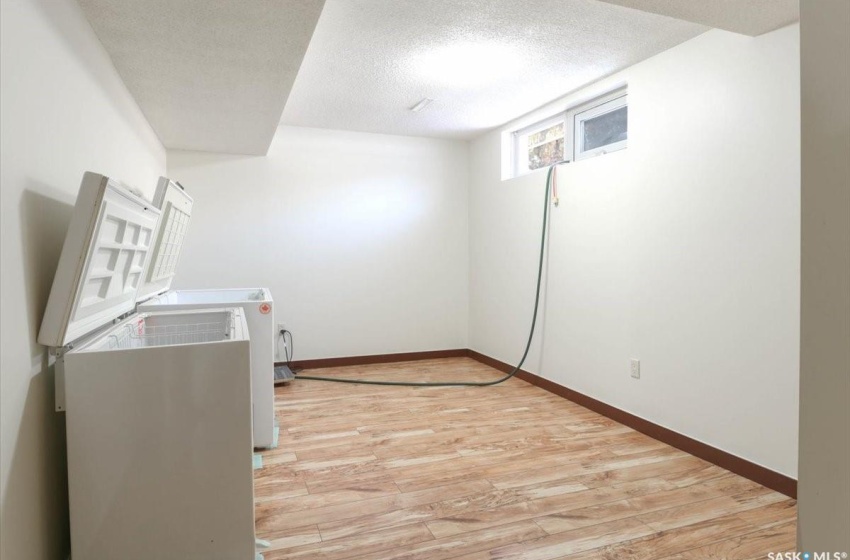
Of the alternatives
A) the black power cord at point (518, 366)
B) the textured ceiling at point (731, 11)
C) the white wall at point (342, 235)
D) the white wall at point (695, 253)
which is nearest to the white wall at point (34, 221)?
the textured ceiling at point (731, 11)

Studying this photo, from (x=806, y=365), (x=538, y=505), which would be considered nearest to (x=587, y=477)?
(x=538, y=505)

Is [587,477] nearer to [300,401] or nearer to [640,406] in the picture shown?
[640,406]

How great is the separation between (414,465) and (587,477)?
2.87 feet

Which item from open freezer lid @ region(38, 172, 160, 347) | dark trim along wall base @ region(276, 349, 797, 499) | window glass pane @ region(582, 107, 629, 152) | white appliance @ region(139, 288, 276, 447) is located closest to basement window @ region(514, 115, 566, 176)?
window glass pane @ region(582, 107, 629, 152)

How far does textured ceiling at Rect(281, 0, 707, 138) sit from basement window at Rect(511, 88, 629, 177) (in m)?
0.22

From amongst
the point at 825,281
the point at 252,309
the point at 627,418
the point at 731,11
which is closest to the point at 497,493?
the point at 627,418

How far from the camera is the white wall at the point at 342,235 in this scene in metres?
4.43

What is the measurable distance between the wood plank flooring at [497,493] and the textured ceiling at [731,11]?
205cm

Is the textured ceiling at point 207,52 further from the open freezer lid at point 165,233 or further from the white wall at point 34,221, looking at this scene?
the open freezer lid at point 165,233

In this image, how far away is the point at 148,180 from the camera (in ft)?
10.9

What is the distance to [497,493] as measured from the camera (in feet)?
7.39

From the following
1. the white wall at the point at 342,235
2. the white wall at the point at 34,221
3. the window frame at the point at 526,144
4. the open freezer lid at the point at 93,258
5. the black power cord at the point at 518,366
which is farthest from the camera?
the white wall at the point at 342,235

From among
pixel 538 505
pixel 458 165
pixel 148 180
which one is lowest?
pixel 538 505

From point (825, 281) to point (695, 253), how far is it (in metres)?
2.16
